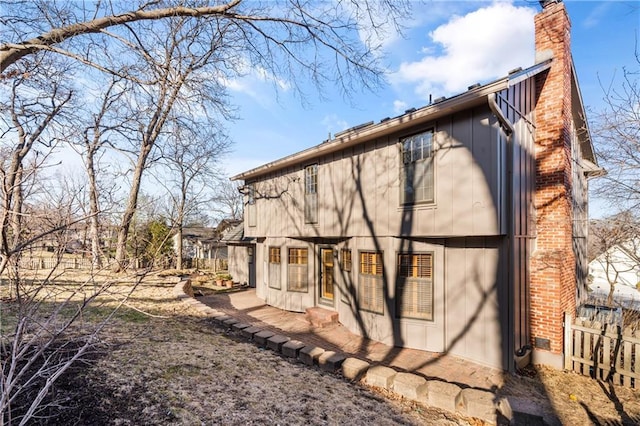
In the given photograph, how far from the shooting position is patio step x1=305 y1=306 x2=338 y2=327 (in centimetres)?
906

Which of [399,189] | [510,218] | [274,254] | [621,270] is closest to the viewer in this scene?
[510,218]

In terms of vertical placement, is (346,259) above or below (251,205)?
below

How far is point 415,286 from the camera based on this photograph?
7.35 m

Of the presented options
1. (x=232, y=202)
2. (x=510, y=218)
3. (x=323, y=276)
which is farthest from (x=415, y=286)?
(x=232, y=202)

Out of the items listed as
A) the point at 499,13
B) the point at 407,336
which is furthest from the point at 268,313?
the point at 499,13

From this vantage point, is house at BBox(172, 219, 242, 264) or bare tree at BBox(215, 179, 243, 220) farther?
bare tree at BBox(215, 179, 243, 220)

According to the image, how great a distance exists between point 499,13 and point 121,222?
8.91 metres

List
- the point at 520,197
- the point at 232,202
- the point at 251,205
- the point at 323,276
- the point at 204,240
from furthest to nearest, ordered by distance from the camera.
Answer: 1. the point at 232,202
2. the point at 204,240
3. the point at 251,205
4. the point at 323,276
5. the point at 520,197

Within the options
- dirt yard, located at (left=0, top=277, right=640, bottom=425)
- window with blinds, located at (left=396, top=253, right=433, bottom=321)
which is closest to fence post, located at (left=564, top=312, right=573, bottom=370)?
dirt yard, located at (left=0, top=277, right=640, bottom=425)

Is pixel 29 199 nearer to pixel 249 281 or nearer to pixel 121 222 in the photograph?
pixel 121 222

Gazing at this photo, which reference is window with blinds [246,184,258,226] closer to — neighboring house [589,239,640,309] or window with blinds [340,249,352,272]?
window with blinds [340,249,352,272]

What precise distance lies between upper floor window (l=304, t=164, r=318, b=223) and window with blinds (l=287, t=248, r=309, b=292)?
1297mm

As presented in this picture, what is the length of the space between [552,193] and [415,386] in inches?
207

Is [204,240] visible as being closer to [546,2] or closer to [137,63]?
[137,63]
